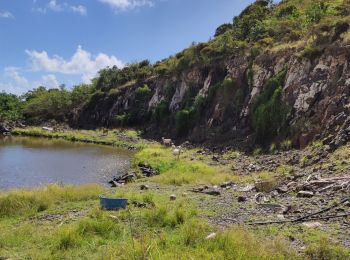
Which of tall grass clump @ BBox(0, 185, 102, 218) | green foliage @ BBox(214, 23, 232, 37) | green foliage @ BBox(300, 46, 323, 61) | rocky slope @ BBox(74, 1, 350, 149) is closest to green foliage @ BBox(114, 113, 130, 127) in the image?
rocky slope @ BBox(74, 1, 350, 149)

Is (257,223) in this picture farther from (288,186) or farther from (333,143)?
(333,143)

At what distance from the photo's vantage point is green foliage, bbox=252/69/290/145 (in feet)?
96.4

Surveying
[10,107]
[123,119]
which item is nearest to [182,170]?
[123,119]

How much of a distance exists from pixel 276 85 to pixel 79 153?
20.2 m

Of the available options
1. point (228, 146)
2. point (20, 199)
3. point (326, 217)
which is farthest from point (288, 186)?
point (228, 146)

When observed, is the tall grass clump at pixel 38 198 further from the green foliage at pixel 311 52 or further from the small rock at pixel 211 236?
the green foliage at pixel 311 52

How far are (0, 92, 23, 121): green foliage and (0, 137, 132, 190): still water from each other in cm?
2598

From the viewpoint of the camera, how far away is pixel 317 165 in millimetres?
19047

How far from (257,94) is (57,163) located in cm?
1799

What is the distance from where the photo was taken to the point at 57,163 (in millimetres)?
34219

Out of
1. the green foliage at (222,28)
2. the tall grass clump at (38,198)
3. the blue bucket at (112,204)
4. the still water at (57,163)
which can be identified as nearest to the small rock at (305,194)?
the blue bucket at (112,204)

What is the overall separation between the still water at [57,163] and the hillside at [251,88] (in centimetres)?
910

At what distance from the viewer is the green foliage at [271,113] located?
96.4ft

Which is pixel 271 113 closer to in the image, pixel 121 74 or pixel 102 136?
pixel 102 136
